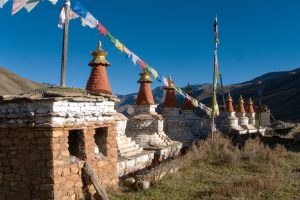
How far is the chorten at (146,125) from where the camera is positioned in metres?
19.3

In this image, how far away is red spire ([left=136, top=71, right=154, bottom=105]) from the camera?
A: 789 inches

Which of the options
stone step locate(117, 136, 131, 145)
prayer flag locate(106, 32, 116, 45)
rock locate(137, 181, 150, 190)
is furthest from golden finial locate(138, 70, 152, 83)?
rock locate(137, 181, 150, 190)

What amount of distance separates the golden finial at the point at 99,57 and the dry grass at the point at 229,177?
5491mm

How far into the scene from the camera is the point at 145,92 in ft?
66.5

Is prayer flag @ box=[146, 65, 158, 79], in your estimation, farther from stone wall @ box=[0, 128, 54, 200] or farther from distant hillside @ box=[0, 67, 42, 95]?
distant hillside @ box=[0, 67, 42, 95]

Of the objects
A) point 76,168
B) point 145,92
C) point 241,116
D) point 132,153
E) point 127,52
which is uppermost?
point 127,52

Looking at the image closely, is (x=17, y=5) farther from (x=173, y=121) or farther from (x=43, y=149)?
(x=173, y=121)

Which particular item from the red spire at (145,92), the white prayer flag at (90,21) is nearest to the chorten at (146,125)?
the red spire at (145,92)

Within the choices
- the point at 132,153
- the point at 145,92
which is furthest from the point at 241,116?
the point at 132,153

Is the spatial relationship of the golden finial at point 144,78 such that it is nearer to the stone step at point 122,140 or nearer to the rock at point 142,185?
the stone step at point 122,140

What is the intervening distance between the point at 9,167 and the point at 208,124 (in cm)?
2155

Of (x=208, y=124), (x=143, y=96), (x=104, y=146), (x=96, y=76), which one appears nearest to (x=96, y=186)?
(x=104, y=146)

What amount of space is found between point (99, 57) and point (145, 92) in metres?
5.60

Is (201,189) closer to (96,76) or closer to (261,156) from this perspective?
(261,156)
